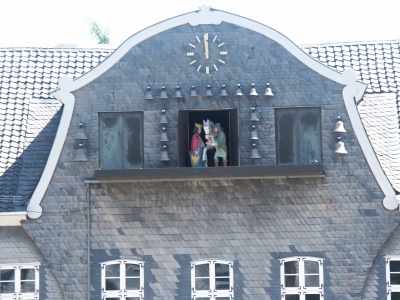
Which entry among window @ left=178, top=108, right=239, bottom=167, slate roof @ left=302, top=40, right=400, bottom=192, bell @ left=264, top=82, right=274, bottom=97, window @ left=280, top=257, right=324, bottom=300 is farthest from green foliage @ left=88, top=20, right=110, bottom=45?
window @ left=280, top=257, right=324, bottom=300

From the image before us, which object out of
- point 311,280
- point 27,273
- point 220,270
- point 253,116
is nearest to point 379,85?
point 253,116

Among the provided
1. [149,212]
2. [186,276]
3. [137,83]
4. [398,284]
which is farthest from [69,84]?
[398,284]

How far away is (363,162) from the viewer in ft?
87.6

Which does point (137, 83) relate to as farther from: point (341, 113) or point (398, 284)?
point (398, 284)

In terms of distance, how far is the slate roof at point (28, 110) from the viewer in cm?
2741

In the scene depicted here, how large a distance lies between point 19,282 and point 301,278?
7132 mm

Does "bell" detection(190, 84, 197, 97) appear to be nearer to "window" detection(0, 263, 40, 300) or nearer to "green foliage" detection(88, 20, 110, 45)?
"window" detection(0, 263, 40, 300)

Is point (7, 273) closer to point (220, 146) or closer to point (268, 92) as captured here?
point (220, 146)

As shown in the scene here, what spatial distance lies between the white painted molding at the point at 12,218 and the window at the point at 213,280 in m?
4.47

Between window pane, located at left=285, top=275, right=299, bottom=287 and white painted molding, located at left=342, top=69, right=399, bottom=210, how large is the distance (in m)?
2.88

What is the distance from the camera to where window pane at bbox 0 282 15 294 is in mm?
26891

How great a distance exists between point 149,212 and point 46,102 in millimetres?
4861

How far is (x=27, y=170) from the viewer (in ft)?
90.1

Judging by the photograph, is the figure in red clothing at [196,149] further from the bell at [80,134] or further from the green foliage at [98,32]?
the green foliage at [98,32]
